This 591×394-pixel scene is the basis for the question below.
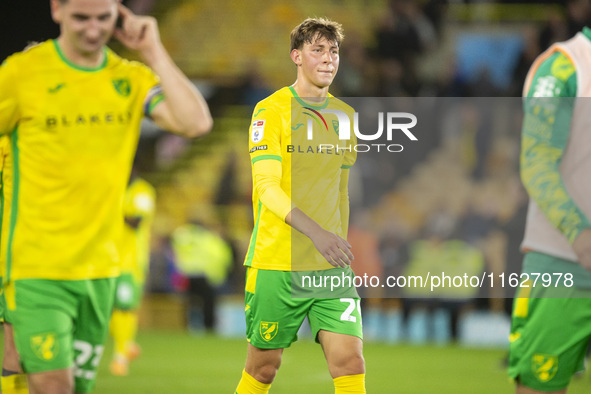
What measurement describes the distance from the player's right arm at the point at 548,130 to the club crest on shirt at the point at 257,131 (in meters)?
1.45

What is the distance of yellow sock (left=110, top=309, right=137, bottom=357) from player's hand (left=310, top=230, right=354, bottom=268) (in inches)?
242

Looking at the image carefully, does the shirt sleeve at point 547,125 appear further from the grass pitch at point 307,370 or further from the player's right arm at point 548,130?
the grass pitch at point 307,370

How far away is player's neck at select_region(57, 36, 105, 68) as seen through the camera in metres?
3.95

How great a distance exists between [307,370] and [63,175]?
6.87 metres

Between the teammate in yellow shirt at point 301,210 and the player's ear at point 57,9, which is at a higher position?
the player's ear at point 57,9

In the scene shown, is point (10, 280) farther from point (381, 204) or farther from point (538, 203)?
point (381, 204)

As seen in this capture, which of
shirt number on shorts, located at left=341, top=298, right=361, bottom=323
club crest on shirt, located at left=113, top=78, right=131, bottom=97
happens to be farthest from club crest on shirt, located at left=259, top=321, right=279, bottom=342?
club crest on shirt, located at left=113, top=78, right=131, bottom=97

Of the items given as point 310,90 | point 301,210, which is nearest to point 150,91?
point 301,210

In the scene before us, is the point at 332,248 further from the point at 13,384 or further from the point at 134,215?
the point at 134,215

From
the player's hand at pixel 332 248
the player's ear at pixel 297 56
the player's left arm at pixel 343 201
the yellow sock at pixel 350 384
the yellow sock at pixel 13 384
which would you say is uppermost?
the player's ear at pixel 297 56

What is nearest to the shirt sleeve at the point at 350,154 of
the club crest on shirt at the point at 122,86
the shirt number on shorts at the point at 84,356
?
the club crest on shirt at the point at 122,86

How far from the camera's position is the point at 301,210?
457 cm

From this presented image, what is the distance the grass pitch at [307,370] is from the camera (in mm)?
8688

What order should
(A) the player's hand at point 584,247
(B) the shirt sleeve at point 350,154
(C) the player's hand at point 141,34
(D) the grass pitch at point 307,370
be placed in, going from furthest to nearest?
1. (D) the grass pitch at point 307,370
2. (B) the shirt sleeve at point 350,154
3. (C) the player's hand at point 141,34
4. (A) the player's hand at point 584,247
